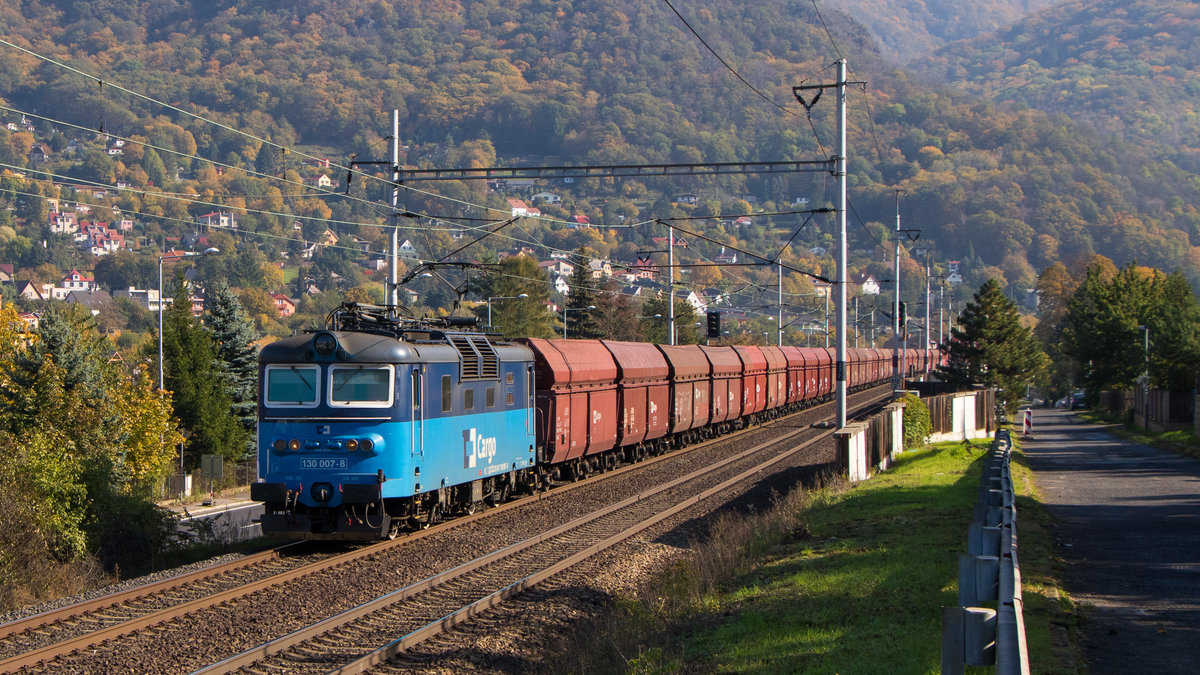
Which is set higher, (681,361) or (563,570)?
(681,361)

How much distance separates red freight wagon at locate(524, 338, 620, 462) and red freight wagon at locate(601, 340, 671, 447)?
18.3 inches

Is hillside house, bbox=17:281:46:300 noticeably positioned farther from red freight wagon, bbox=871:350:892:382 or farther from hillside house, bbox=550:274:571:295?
red freight wagon, bbox=871:350:892:382

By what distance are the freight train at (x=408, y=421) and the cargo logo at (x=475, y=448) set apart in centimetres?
4

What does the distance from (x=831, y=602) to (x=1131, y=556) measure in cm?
566

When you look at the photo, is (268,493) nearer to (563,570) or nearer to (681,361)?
(563,570)

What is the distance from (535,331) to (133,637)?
90710 mm

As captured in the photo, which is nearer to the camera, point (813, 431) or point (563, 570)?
point (563, 570)

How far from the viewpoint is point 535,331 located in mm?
102000

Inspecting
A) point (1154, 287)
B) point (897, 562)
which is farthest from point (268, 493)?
point (1154, 287)

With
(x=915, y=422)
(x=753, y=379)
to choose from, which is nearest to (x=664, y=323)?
(x=753, y=379)

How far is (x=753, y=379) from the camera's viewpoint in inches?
1757

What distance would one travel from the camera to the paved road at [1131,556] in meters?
9.54

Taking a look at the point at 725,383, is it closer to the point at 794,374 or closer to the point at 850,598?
the point at 794,374

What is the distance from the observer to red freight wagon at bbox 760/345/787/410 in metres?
48.0
